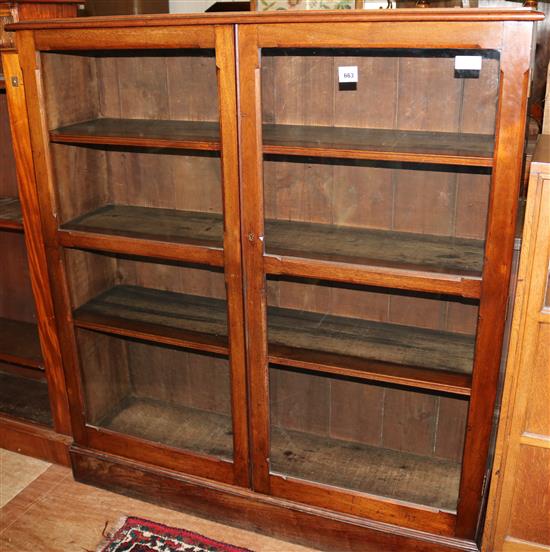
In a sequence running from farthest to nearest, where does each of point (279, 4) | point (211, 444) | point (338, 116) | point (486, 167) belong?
point (211, 444) < point (279, 4) < point (338, 116) < point (486, 167)

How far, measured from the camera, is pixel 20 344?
8.78ft

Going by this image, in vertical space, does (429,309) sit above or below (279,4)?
below

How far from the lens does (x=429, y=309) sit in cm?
212

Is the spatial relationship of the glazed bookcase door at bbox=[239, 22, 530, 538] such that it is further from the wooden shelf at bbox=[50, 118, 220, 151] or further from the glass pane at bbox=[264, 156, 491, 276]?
the wooden shelf at bbox=[50, 118, 220, 151]

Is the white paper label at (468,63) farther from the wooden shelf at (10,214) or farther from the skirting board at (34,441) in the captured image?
the skirting board at (34,441)

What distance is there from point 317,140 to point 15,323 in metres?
1.65

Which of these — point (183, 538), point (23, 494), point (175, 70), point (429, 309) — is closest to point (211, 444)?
point (183, 538)

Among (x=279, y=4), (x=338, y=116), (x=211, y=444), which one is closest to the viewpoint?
(x=338, y=116)

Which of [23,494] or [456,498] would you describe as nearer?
[456,498]

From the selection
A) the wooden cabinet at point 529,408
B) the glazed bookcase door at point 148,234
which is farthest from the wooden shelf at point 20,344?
the wooden cabinet at point 529,408

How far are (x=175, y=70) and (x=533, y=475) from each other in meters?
1.58

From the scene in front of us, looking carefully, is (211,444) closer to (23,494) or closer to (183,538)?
(183,538)

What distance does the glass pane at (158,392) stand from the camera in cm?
240

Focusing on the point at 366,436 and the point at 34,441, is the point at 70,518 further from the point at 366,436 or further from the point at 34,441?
the point at 366,436
